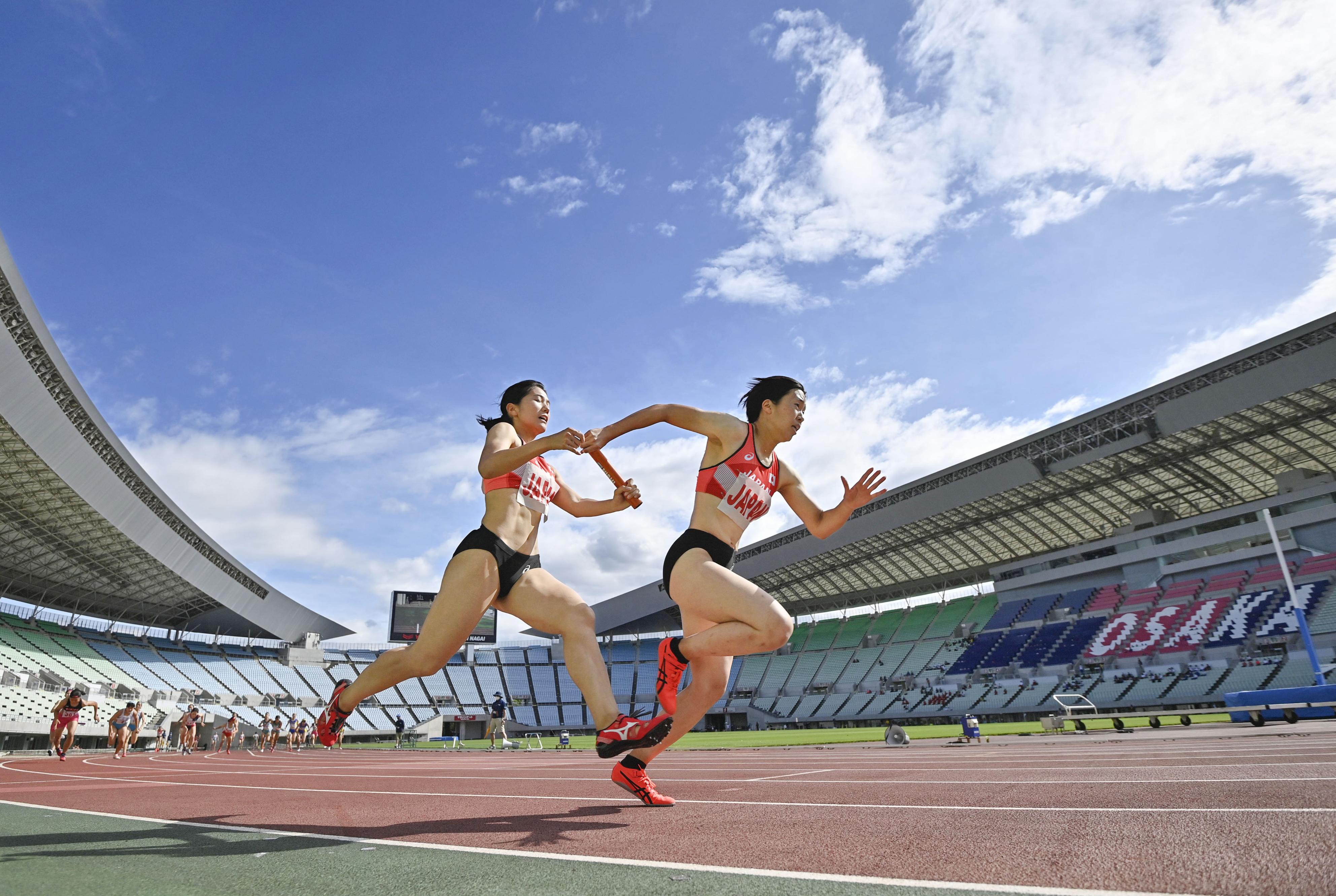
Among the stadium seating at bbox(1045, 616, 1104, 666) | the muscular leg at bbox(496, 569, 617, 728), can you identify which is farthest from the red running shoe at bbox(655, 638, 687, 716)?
the stadium seating at bbox(1045, 616, 1104, 666)

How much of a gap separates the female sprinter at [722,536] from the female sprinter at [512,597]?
0.27 m

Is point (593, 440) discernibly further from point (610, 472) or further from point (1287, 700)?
point (1287, 700)

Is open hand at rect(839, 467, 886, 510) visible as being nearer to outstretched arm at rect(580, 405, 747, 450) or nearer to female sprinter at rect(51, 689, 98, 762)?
outstretched arm at rect(580, 405, 747, 450)

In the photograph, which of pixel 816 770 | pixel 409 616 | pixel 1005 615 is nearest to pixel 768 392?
pixel 816 770

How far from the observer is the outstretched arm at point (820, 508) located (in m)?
4.51

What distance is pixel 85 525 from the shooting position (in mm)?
29609

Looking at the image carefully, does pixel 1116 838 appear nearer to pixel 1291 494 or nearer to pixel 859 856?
pixel 859 856

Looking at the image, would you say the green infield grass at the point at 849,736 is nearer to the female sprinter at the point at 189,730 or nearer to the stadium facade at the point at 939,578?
→ the stadium facade at the point at 939,578

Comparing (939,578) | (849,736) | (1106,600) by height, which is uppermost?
(939,578)

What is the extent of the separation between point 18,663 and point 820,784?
130 feet

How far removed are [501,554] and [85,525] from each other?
34951 millimetres

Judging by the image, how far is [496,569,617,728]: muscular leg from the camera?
13.3ft

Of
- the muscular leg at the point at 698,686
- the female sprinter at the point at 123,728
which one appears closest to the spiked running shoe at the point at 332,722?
the muscular leg at the point at 698,686

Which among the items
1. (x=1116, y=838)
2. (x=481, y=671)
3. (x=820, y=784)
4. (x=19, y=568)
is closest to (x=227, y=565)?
(x=19, y=568)
